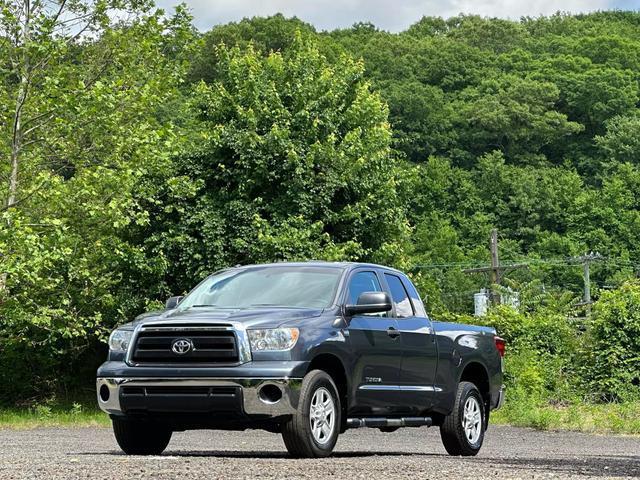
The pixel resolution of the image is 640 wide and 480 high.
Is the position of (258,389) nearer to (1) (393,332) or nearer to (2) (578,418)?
(1) (393,332)

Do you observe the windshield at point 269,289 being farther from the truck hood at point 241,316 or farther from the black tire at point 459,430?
the black tire at point 459,430

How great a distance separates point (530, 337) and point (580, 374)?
1.91 meters

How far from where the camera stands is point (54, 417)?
3064 centimetres

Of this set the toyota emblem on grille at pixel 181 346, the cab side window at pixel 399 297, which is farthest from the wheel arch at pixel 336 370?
the cab side window at pixel 399 297

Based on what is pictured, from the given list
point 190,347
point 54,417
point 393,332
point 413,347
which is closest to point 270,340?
point 190,347

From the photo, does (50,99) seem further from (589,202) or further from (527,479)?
(589,202)

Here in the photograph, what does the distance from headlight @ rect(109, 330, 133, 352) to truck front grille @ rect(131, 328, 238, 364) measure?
0.32 meters

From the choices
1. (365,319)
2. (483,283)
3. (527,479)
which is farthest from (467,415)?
(483,283)

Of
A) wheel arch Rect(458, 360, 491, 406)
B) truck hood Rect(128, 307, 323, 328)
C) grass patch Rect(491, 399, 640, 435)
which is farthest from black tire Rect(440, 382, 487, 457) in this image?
grass patch Rect(491, 399, 640, 435)

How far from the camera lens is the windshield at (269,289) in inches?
477

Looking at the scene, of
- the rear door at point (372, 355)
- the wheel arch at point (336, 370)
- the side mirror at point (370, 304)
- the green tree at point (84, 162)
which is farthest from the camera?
the green tree at point (84, 162)

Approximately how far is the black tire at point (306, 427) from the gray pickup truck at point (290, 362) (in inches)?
0.5

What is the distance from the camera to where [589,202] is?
86.2m

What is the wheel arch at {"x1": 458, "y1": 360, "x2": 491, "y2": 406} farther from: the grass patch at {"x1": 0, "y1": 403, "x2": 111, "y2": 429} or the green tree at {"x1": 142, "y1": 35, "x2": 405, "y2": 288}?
the green tree at {"x1": 142, "y1": 35, "x2": 405, "y2": 288}
